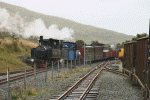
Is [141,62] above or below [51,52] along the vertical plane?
below

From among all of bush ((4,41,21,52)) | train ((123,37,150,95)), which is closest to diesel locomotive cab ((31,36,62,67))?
bush ((4,41,21,52))

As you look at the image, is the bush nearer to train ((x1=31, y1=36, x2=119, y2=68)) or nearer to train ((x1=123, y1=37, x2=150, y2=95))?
train ((x1=31, y1=36, x2=119, y2=68))

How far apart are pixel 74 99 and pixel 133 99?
275cm

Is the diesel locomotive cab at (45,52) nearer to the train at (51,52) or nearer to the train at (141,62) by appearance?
the train at (51,52)

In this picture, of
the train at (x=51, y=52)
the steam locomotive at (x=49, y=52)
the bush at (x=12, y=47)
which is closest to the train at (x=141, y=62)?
the train at (x=51, y=52)

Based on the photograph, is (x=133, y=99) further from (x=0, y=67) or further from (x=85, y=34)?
(x=85, y=34)

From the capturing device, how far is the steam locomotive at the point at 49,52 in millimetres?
22609

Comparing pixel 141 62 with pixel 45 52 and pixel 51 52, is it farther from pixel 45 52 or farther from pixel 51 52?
pixel 51 52

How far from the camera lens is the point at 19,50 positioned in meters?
29.0

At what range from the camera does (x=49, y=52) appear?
22891 millimetres

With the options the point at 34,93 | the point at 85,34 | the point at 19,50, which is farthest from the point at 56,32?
the point at 85,34

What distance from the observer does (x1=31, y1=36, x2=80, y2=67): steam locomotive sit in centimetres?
2261

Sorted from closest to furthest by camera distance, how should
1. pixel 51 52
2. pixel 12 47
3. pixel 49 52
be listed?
pixel 49 52 < pixel 51 52 < pixel 12 47

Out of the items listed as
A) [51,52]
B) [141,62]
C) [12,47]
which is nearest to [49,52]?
[51,52]
